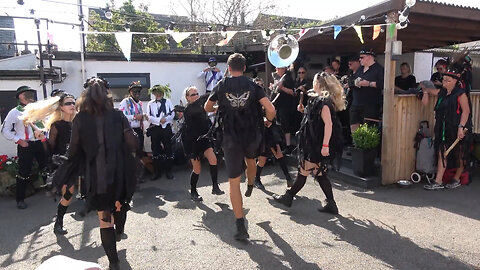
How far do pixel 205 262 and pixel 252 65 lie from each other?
8001mm

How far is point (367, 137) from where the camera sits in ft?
18.9

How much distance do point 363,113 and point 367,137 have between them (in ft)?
2.79

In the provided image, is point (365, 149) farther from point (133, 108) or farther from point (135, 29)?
point (135, 29)

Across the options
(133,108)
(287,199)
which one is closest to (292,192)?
(287,199)

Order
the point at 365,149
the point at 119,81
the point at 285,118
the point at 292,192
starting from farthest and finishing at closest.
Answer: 1. the point at 119,81
2. the point at 285,118
3. the point at 365,149
4. the point at 292,192

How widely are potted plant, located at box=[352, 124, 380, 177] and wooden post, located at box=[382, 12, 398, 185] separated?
15cm

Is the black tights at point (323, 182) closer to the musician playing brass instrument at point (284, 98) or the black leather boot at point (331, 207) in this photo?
the black leather boot at point (331, 207)

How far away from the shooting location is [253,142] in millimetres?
3936

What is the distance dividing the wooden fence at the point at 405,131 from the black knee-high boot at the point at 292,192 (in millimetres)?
1935

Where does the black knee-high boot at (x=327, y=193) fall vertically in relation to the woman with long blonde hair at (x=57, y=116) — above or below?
below

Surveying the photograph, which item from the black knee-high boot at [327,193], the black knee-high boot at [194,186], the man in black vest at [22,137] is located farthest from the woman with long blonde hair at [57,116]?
the black knee-high boot at [327,193]

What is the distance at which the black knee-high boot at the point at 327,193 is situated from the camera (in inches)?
180

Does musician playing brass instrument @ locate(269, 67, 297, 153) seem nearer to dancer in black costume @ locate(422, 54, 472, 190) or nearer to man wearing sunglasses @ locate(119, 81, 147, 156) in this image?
dancer in black costume @ locate(422, 54, 472, 190)

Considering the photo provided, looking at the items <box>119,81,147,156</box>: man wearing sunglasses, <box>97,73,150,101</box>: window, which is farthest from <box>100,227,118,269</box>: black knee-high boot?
<box>97,73,150,101</box>: window
